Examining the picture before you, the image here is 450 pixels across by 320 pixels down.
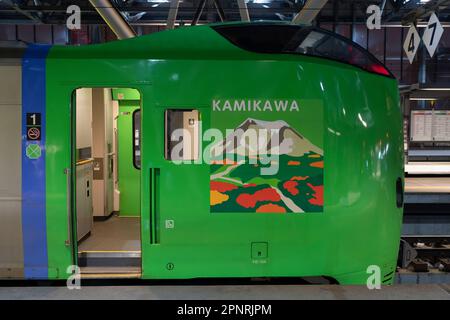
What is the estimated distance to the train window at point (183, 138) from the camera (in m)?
3.94

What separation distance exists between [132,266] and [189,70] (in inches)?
83.6

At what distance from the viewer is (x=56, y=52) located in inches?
157

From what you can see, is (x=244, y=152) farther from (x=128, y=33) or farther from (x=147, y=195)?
(x=128, y=33)

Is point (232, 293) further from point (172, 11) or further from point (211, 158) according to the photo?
point (172, 11)

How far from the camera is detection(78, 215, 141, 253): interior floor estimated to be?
483 centimetres

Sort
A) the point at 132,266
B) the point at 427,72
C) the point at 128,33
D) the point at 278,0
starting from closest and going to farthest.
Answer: the point at 132,266 → the point at 128,33 → the point at 278,0 → the point at 427,72

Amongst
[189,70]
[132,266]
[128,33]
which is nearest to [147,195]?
[132,266]

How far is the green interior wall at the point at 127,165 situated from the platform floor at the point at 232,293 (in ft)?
9.72

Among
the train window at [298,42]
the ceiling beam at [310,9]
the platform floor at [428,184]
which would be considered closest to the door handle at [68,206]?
the train window at [298,42]

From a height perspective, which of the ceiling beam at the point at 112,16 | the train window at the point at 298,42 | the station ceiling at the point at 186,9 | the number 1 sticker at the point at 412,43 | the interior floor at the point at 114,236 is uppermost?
the station ceiling at the point at 186,9

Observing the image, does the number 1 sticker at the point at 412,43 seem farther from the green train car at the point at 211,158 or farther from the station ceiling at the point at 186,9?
the green train car at the point at 211,158

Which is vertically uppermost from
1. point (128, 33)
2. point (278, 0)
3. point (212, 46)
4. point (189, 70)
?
point (278, 0)

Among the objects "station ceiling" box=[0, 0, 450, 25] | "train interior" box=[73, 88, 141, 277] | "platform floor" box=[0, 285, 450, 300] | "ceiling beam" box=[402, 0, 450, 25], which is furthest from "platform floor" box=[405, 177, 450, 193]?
"train interior" box=[73, 88, 141, 277]

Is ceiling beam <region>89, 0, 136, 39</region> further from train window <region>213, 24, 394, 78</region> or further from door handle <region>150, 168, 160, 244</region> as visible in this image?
door handle <region>150, 168, 160, 244</region>
